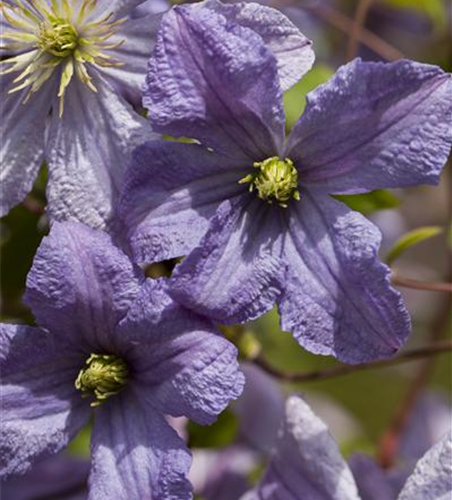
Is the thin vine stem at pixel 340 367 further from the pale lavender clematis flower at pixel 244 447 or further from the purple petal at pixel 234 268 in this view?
the purple petal at pixel 234 268

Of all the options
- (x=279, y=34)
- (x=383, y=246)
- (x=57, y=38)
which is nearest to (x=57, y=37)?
(x=57, y=38)

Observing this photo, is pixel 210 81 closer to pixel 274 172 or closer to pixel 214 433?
pixel 274 172

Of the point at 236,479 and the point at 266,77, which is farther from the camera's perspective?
the point at 236,479

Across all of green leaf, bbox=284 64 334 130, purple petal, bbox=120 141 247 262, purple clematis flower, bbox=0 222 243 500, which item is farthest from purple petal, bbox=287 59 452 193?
green leaf, bbox=284 64 334 130

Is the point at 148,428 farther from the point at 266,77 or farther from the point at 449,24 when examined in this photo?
the point at 449,24

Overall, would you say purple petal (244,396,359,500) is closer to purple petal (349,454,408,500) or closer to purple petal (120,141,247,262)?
purple petal (349,454,408,500)

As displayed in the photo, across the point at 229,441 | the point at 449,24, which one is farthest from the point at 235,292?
the point at 449,24

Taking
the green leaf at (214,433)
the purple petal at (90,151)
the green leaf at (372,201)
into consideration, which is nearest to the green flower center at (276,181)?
the purple petal at (90,151)
